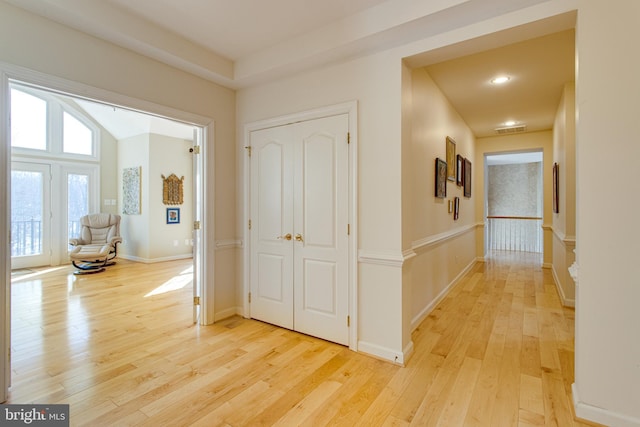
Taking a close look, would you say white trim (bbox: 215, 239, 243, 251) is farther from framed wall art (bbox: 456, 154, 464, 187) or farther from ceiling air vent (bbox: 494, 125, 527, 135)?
ceiling air vent (bbox: 494, 125, 527, 135)

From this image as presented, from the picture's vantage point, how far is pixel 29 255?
20.4 feet

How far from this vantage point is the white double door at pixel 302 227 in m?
2.82

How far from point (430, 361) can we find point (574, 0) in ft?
8.96

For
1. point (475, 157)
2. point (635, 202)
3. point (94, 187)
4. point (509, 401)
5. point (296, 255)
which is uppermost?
point (475, 157)

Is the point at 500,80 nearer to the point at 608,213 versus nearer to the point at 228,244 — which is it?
the point at 608,213

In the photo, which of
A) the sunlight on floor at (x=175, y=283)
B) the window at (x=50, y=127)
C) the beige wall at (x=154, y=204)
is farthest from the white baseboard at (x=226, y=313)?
the window at (x=50, y=127)

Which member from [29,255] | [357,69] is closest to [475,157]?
[357,69]

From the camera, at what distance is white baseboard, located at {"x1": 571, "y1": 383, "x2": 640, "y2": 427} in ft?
5.57

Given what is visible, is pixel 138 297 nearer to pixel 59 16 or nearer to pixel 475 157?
pixel 59 16

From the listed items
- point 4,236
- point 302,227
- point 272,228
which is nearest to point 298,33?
point 302,227

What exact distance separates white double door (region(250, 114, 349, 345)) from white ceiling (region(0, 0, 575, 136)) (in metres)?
0.66

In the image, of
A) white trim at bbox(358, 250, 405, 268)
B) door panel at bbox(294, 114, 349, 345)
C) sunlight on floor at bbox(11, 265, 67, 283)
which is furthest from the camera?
sunlight on floor at bbox(11, 265, 67, 283)

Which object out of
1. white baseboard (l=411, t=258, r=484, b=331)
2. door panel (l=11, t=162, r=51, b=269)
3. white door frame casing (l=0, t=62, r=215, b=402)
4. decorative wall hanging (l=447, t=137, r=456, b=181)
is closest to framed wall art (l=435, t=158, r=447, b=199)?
decorative wall hanging (l=447, t=137, r=456, b=181)

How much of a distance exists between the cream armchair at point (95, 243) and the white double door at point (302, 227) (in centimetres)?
429
